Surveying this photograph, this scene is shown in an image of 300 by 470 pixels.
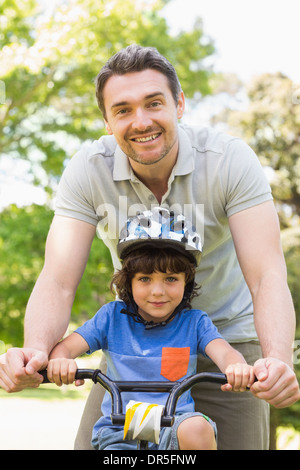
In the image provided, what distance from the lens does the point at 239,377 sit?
2561 mm

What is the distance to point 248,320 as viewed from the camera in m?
4.00

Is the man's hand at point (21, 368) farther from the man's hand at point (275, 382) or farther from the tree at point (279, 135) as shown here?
the tree at point (279, 135)

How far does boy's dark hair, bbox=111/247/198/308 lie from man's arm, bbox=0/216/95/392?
0.27m

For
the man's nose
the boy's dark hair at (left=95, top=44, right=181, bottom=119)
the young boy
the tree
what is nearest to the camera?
the young boy

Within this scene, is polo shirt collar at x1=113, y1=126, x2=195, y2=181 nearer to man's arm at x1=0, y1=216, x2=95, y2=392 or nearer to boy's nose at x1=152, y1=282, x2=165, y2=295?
man's arm at x1=0, y1=216, x2=95, y2=392

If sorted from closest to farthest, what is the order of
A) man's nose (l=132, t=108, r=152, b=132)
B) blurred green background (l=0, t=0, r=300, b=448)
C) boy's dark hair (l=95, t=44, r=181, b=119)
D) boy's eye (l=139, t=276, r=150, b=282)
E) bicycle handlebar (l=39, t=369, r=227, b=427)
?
bicycle handlebar (l=39, t=369, r=227, b=427) → boy's eye (l=139, t=276, r=150, b=282) → man's nose (l=132, t=108, r=152, b=132) → boy's dark hair (l=95, t=44, r=181, b=119) → blurred green background (l=0, t=0, r=300, b=448)

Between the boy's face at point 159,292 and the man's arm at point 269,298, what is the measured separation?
1.21ft

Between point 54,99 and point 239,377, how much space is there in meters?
15.2

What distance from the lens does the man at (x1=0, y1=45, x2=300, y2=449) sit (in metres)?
3.19

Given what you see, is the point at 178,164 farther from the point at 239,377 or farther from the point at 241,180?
the point at 239,377

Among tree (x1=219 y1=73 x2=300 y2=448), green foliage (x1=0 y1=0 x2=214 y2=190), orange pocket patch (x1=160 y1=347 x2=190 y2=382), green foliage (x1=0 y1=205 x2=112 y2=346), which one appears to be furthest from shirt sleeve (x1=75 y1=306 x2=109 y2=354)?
tree (x1=219 y1=73 x2=300 y2=448)

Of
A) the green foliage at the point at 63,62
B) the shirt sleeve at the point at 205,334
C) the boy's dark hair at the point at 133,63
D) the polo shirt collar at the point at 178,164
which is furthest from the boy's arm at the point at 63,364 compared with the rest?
the green foliage at the point at 63,62

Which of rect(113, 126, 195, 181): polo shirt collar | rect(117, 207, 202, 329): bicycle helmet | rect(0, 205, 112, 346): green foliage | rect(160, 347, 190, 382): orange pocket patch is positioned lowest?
rect(160, 347, 190, 382): orange pocket patch

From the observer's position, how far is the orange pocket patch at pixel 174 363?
310 cm
